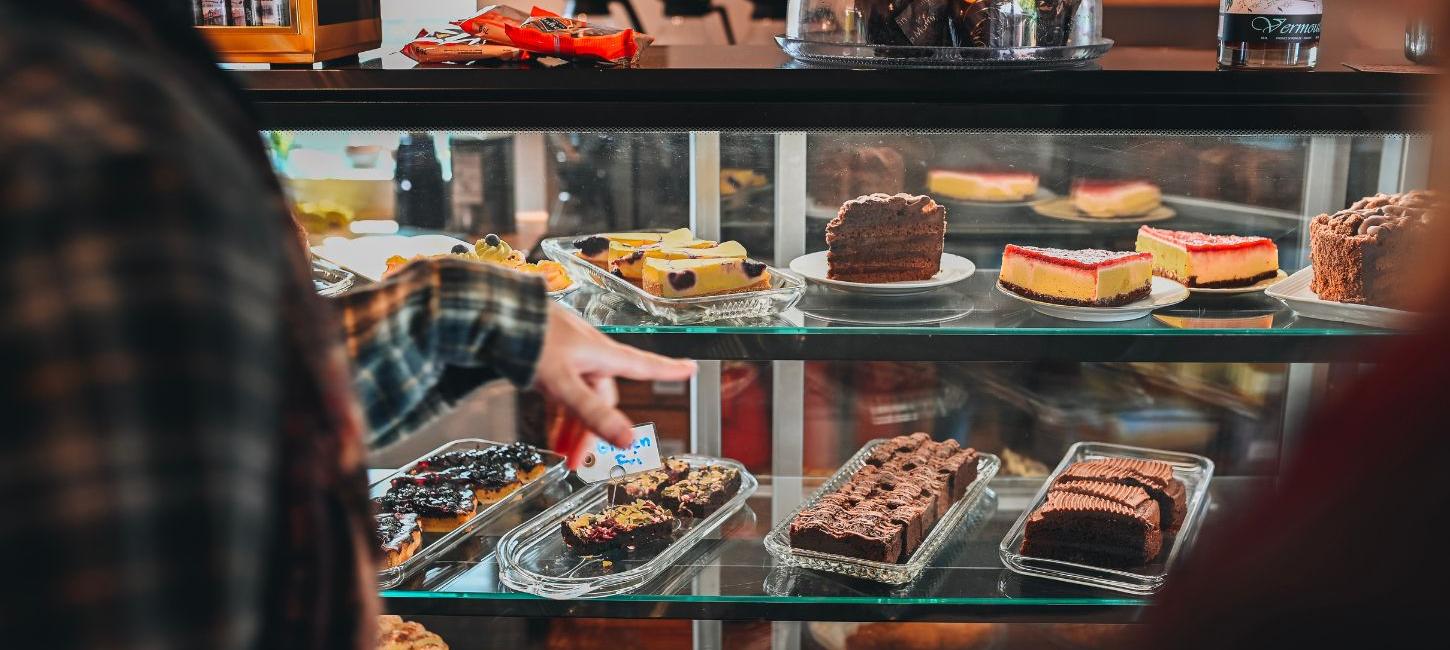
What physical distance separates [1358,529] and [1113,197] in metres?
2.00

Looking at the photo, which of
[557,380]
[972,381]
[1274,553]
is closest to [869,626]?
[972,381]

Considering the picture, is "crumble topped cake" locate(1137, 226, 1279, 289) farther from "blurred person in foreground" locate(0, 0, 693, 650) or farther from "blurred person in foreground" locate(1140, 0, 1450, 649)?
"blurred person in foreground" locate(1140, 0, 1450, 649)

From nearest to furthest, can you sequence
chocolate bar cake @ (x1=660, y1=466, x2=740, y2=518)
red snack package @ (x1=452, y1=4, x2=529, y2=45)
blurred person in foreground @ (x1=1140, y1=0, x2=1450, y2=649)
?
blurred person in foreground @ (x1=1140, y1=0, x2=1450, y2=649) → red snack package @ (x1=452, y1=4, x2=529, y2=45) → chocolate bar cake @ (x1=660, y1=466, x2=740, y2=518)

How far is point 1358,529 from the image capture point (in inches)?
11.6

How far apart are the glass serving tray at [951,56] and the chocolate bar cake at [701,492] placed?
799 millimetres

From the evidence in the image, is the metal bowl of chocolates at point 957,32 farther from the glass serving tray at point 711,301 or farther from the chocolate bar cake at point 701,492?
the chocolate bar cake at point 701,492

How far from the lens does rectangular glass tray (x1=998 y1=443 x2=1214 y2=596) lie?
1.98 metres

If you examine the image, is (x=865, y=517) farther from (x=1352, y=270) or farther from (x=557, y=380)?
(x=557, y=380)

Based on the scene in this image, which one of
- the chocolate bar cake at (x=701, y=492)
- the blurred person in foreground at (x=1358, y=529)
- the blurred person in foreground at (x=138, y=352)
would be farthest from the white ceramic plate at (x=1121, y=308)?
the blurred person in foreground at (x=1358, y=529)

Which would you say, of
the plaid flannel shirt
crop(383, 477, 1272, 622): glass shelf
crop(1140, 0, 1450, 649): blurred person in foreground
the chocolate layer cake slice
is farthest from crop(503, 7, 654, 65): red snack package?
crop(1140, 0, 1450, 649): blurred person in foreground

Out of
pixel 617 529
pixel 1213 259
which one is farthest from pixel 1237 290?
pixel 617 529

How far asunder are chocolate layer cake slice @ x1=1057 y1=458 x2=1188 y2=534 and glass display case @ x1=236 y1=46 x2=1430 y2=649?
12 centimetres

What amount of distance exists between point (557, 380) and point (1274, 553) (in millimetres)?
846

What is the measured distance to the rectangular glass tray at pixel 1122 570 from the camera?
198 cm
